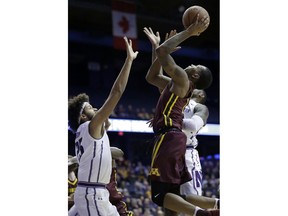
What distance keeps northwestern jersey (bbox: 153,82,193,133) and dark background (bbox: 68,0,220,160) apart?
28.3 inches

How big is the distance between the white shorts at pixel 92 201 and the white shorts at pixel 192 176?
985 mm

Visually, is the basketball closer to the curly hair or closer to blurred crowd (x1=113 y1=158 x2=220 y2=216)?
the curly hair

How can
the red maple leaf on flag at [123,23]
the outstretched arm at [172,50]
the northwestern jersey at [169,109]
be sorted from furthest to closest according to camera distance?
the red maple leaf on flag at [123,23], the northwestern jersey at [169,109], the outstretched arm at [172,50]

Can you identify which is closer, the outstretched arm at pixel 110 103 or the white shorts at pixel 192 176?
the outstretched arm at pixel 110 103

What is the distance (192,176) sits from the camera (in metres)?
4.82

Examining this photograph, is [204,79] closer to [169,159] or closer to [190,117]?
[190,117]

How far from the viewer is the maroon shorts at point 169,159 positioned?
4289 mm

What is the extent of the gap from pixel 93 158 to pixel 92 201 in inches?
11.8

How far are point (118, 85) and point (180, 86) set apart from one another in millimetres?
630

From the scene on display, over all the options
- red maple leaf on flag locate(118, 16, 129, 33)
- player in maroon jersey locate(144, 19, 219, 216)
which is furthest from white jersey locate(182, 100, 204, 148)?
red maple leaf on flag locate(118, 16, 129, 33)

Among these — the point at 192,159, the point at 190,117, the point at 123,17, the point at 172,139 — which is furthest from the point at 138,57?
the point at 172,139

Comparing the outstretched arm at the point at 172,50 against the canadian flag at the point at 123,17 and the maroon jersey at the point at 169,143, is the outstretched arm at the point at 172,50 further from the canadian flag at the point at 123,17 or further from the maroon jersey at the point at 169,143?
the canadian flag at the point at 123,17

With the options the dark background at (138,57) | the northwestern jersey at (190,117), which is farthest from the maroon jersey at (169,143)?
the dark background at (138,57)
